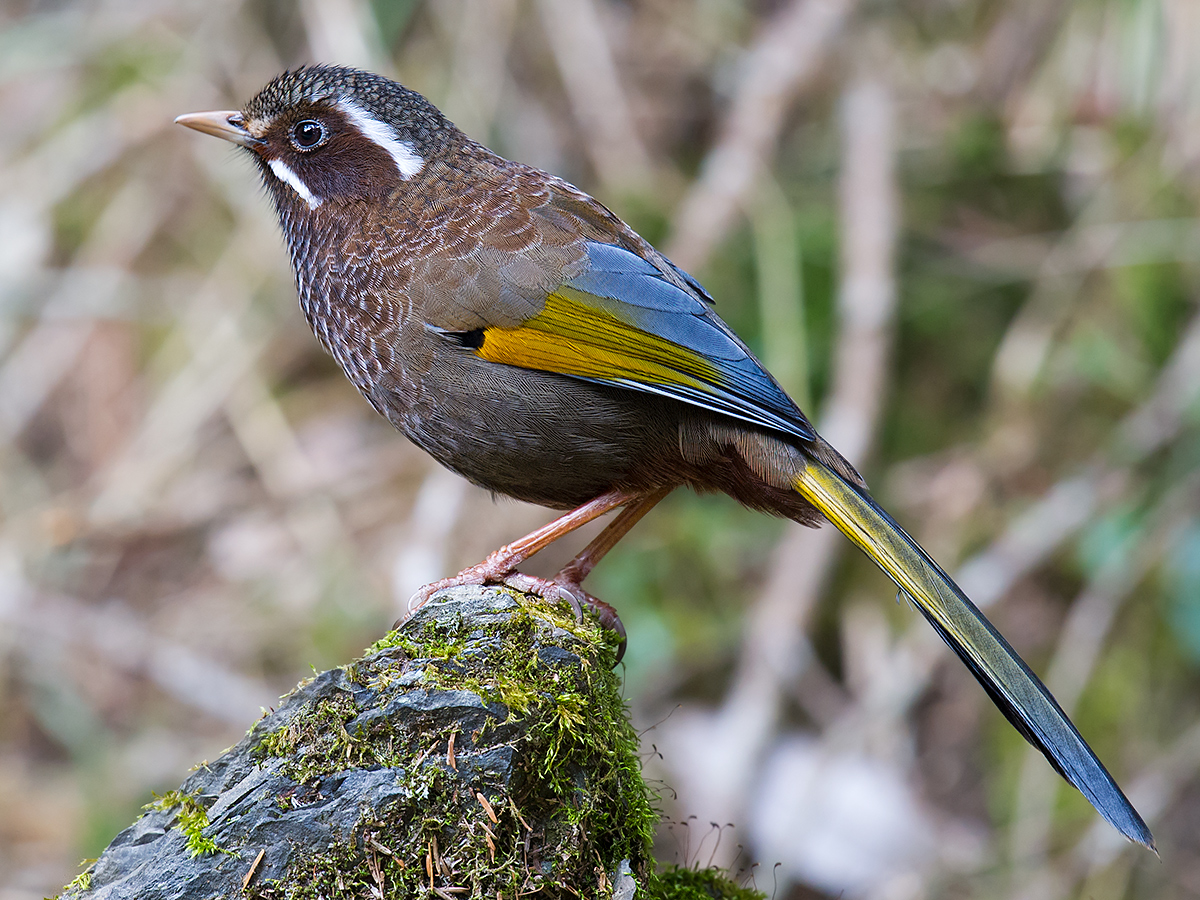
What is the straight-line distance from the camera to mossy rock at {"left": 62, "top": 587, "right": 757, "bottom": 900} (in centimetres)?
214

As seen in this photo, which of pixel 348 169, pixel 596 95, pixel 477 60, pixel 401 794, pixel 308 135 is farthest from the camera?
pixel 596 95

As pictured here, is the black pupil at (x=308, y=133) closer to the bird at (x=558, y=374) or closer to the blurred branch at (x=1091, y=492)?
the bird at (x=558, y=374)

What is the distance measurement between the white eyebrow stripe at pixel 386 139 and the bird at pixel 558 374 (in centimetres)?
11

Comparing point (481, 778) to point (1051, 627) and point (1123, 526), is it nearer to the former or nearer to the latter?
point (1123, 526)

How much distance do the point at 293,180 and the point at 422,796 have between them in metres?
2.14

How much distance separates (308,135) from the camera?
362cm

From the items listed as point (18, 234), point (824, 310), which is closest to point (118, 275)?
point (18, 234)

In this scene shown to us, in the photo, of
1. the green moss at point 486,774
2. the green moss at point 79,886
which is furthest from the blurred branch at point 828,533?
the green moss at point 79,886

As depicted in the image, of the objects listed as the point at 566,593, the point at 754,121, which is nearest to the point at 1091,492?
the point at 754,121

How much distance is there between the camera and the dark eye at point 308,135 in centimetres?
361

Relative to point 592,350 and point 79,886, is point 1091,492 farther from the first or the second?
point 79,886

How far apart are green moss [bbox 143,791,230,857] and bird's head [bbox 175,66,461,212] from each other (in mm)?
1796

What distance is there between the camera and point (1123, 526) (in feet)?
17.1

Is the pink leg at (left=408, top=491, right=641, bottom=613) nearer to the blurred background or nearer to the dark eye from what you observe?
the dark eye
